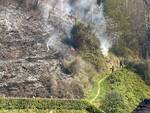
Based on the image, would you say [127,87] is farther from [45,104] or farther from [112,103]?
[45,104]

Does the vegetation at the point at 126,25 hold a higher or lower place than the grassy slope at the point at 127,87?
higher

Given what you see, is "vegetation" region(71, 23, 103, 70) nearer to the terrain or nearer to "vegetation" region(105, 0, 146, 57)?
the terrain

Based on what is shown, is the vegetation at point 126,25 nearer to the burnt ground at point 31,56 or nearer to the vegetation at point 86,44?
the vegetation at point 86,44

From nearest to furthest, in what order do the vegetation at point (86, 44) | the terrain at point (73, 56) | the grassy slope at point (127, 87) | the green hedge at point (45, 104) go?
the green hedge at point (45, 104)
the terrain at point (73, 56)
the grassy slope at point (127, 87)
the vegetation at point (86, 44)

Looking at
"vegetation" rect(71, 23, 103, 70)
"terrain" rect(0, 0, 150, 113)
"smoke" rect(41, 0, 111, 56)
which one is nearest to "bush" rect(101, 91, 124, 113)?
"terrain" rect(0, 0, 150, 113)

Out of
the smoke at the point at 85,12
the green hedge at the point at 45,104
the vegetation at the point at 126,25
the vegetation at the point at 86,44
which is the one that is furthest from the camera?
the vegetation at the point at 126,25

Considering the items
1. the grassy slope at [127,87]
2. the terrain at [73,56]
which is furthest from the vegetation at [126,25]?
the grassy slope at [127,87]
